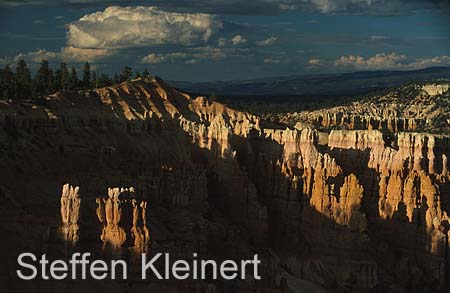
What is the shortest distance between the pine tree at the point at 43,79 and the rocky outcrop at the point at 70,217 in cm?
3892

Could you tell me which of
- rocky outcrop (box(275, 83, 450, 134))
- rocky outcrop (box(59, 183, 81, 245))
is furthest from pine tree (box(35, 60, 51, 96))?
rocky outcrop (box(59, 183, 81, 245))

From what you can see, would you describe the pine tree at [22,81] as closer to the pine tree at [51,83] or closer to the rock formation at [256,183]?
the pine tree at [51,83]

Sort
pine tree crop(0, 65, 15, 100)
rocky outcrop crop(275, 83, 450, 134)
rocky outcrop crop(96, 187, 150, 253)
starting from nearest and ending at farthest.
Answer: rocky outcrop crop(96, 187, 150, 253) < pine tree crop(0, 65, 15, 100) < rocky outcrop crop(275, 83, 450, 134)

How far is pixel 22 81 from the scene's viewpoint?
71938mm

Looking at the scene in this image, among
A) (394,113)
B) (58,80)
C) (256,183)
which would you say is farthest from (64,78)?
(394,113)

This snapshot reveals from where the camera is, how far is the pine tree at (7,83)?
66394 millimetres

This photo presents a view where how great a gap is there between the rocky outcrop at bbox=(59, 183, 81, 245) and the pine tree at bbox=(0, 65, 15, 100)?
32.6m

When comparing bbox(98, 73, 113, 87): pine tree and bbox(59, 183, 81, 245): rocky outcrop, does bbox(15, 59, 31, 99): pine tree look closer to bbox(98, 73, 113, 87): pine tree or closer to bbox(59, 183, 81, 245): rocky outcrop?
bbox(98, 73, 113, 87): pine tree

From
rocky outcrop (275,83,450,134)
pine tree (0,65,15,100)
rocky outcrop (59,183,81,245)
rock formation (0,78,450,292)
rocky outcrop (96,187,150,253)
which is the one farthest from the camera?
rocky outcrop (275,83,450,134)

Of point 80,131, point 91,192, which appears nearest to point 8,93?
point 80,131

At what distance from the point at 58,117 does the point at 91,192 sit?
12.1 metres

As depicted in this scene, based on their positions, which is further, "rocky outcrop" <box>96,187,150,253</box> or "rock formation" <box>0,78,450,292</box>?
"rock formation" <box>0,78,450,292</box>

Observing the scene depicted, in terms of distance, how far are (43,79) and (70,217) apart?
44.3 metres

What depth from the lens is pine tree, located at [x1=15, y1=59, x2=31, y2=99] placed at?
6881 cm
